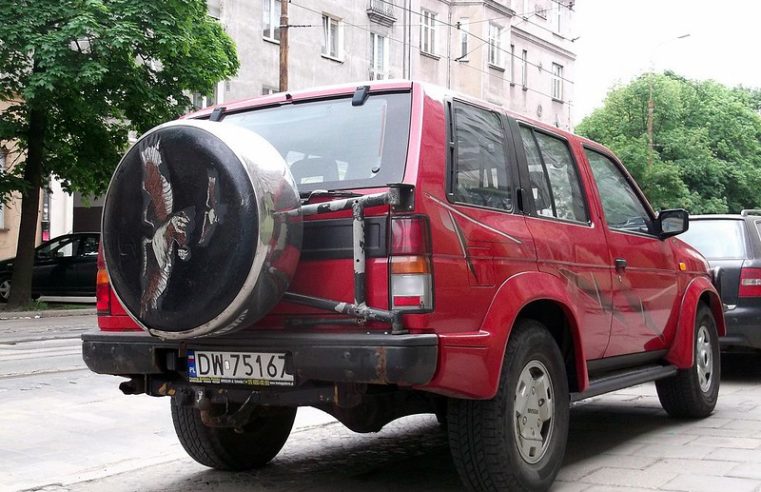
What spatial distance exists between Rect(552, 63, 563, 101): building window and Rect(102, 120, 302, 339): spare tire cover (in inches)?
1822

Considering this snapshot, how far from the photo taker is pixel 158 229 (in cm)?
415

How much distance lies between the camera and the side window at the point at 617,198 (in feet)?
20.0

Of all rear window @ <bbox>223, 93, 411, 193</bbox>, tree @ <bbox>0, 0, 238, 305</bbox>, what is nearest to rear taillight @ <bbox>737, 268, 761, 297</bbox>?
rear window @ <bbox>223, 93, 411, 193</bbox>

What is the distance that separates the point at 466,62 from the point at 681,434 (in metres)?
35.8

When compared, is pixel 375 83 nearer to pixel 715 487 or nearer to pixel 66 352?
pixel 715 487

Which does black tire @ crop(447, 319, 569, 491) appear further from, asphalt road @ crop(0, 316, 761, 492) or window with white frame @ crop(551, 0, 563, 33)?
window with white frame @ crop(551, 0, 563, 33)

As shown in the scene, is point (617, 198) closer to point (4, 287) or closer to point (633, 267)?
point (633, 267)

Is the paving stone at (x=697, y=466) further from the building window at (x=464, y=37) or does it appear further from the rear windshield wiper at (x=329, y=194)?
the building window at (x=464, y=37)

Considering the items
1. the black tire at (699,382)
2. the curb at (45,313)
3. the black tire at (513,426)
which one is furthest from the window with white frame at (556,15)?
the black tire at (513,426)

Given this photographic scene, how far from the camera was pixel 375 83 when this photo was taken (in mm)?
4691

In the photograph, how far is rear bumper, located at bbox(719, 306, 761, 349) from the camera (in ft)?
Answer: 29.1

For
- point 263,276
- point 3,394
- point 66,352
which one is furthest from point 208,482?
point 66,352

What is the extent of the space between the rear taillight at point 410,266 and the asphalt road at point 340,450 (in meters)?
1.45

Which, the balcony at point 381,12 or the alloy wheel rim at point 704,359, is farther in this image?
the balcony at point 381,12
